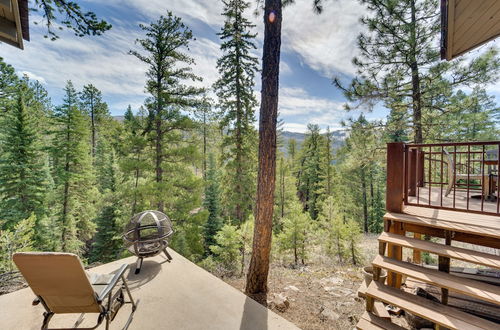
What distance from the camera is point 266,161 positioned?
4.01 metres

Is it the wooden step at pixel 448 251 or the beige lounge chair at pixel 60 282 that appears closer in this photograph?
the beige lounge chair at pixel 60 282

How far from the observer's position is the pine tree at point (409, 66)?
6.07 metres

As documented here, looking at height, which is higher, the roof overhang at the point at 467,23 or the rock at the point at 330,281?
the roof overhang at the point at 467,23

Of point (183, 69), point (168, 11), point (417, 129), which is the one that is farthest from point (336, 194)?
point (168, 11)

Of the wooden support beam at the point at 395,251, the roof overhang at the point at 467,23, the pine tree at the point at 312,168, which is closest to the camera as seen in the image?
the roof overhang at the point at 467,23

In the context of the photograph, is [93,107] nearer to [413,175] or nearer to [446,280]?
[413,175]

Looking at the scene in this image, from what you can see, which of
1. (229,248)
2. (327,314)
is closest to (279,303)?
(327,314)

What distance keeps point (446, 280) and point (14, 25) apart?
20.0 feet

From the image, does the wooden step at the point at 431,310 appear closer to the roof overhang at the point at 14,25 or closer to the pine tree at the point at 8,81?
the roof overhang at the point at 14,25

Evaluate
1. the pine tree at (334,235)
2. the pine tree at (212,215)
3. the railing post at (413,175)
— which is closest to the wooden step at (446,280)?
the railing post at (413,175)

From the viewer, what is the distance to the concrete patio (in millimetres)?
2455

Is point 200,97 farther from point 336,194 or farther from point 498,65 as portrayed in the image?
point 336,194

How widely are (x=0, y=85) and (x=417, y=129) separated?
533 inches

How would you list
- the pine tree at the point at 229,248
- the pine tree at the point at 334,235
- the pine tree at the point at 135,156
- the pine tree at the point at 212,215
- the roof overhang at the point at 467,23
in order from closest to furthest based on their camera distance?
the roof overhang at the point at 467,23 → the pine tree at the point at 229,248 → the pine tree at the point at 135,156 → the pine tree at the point at 334,235 → the pine tree at the point at 212,215
